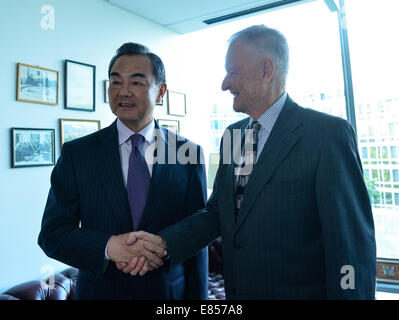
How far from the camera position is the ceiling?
10.8 feet

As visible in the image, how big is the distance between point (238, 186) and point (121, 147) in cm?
53

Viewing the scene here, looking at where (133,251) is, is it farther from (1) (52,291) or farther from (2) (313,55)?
(2) (313,55)

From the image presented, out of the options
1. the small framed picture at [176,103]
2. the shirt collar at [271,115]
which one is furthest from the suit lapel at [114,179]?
the small framed picture at [176,103]

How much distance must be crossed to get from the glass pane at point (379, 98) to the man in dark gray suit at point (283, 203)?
100 inches

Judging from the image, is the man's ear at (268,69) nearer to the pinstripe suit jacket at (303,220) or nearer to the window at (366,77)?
the pinstripe suit jacket at (303,220)

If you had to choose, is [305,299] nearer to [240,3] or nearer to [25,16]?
[25,16]

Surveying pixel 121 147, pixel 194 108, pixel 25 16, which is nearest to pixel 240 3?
pixel 194 108

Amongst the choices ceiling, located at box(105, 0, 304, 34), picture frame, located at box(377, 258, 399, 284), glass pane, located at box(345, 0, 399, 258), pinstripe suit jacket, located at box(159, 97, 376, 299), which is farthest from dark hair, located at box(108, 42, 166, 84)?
picture frame, located at box(377, 258, 399, 284)

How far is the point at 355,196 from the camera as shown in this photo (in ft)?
3.44

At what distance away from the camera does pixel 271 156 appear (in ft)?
3.79

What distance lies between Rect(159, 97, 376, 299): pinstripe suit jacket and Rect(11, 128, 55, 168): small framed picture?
1.75 meters

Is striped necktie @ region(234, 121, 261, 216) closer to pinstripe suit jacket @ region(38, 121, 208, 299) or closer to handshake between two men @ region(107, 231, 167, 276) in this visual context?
pinstripe suit jacket @ region(38, 121, 208, 299)

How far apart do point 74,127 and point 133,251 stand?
1955 millimetres

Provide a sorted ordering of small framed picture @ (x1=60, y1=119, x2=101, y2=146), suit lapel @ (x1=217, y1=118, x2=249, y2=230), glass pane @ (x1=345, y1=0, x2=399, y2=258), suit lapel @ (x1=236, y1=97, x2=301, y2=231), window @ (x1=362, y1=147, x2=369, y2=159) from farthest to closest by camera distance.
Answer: window @ (x1=362, y1=147, x2=369, y2=159)
glass pane @ (x1=345, y1=0, x2=399, y2=258)
small framed picture @ (x1=60, y1=119, x2=101, y2=146)
suit lapel @ (x1=217, y1=118, x2=249, y2=230)
suit lapel @ (x1=236, y1=97, x2=301, y2=231)
